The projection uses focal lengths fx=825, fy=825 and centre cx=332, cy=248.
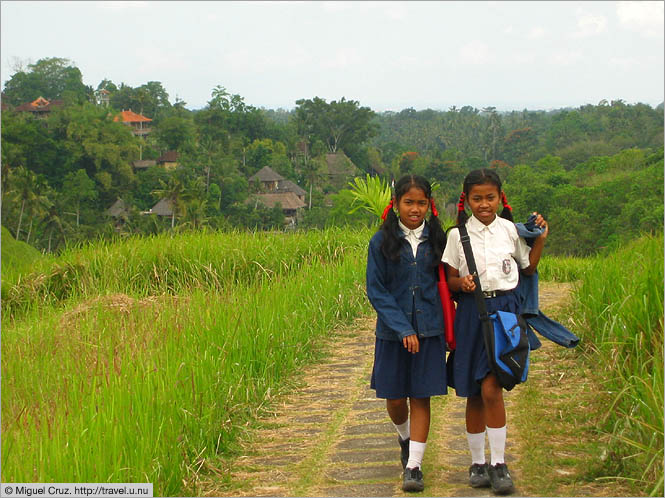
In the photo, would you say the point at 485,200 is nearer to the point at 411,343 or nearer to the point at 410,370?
the point at 411,343

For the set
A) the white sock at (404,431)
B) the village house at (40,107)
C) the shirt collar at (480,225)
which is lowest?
the white sock at (404,431)

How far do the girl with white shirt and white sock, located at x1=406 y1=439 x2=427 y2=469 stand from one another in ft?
0.72

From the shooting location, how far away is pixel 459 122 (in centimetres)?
10612

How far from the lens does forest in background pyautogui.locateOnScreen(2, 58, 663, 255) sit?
1534 inches

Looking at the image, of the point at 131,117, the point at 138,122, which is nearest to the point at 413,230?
the point at 131,117

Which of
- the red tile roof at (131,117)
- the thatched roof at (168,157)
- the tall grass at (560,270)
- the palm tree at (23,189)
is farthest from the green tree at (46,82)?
the tall grass at (560,270)

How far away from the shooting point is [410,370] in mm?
3607

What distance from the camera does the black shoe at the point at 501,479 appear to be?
10.9ft

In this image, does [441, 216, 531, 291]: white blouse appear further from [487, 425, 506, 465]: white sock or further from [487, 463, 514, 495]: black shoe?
[487, 463, 514, 495]: black shoe

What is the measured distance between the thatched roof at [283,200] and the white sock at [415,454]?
57269 millimetres

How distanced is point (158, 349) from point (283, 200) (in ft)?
191

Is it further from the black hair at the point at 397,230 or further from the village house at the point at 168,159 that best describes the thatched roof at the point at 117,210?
the black hair at the point at 397,230

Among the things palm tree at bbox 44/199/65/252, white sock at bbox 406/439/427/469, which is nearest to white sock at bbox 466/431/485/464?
white sock at bbox 406/439/427/469

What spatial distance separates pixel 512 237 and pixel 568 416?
1195 millimetres
